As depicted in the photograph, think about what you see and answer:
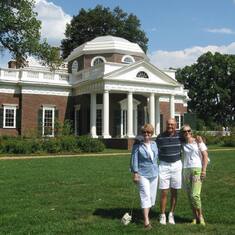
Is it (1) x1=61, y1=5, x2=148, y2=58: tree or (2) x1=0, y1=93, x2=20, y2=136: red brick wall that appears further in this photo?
(1) x1=61, y1=5, x2=148, y2=58: tree

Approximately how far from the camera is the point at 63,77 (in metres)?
40.0

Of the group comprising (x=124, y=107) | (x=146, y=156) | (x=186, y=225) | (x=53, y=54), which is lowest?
(x=186, y=225)

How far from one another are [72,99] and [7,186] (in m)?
28.3

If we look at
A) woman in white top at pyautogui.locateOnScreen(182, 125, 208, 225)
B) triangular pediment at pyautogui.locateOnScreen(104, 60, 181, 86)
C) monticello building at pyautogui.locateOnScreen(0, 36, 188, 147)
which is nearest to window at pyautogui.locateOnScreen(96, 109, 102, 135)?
monticello building at pyautogui.locateOnScreen(0, 36, 188, 147)

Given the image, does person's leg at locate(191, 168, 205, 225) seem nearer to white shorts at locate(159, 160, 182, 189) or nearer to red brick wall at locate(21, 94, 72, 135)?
white shorts at locate(159, 160, 182, 189)

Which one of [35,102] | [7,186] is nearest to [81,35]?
[35,102]

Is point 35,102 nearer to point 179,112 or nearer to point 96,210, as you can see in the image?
point 179,112

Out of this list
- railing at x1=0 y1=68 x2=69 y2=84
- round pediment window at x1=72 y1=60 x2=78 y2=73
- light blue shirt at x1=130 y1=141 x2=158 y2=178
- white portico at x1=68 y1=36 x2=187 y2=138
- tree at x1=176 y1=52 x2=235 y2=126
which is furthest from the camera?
tree at x1=176 y1=52 x2=235 y2=126

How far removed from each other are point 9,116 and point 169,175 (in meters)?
31.2

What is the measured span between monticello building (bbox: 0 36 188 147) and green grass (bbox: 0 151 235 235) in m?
21.1

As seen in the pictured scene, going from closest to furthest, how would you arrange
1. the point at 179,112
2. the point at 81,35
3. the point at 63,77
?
1. the point at 63,77
2. the point at 179,112
3. the point at 81,35

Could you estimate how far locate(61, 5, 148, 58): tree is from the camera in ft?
206

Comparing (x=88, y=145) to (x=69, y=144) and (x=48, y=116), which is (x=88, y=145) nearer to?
(x=69, y=144)

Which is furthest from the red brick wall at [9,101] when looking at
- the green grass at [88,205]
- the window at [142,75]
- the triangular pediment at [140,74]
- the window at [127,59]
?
the green grass at [88,205]
